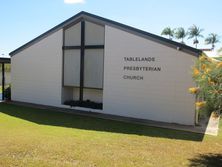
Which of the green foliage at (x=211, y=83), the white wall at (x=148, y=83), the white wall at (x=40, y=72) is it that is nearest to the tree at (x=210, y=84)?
the green foliage at (x=211, y=83)

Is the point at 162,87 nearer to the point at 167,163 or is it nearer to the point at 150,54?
the point at 150,54

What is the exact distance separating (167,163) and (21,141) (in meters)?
4.14

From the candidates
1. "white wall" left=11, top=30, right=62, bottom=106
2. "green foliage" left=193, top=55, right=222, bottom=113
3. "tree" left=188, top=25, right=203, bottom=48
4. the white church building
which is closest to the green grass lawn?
"green foliage" left=193, top=55, right=222, bottom=113

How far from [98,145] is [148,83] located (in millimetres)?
5400

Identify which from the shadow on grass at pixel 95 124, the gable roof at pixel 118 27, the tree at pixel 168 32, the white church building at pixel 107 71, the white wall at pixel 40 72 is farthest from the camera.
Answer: the tree at pixel 168 32

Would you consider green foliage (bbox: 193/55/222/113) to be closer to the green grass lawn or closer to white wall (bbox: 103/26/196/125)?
the green grass lawn

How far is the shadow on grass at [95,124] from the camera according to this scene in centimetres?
895

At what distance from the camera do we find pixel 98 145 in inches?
283

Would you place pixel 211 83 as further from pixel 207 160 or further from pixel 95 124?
pixel 95 124

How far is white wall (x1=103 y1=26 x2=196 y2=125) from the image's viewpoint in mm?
10898

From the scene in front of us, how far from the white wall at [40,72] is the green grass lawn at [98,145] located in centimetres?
472

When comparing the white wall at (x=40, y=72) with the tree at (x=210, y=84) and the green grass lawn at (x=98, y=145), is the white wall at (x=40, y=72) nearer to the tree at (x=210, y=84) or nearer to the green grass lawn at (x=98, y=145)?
the green grass lawn at (x=98, y=145)

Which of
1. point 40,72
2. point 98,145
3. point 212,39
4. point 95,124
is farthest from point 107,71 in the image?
point 212,39

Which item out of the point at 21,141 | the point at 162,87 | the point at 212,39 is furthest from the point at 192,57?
the point at 212,39
